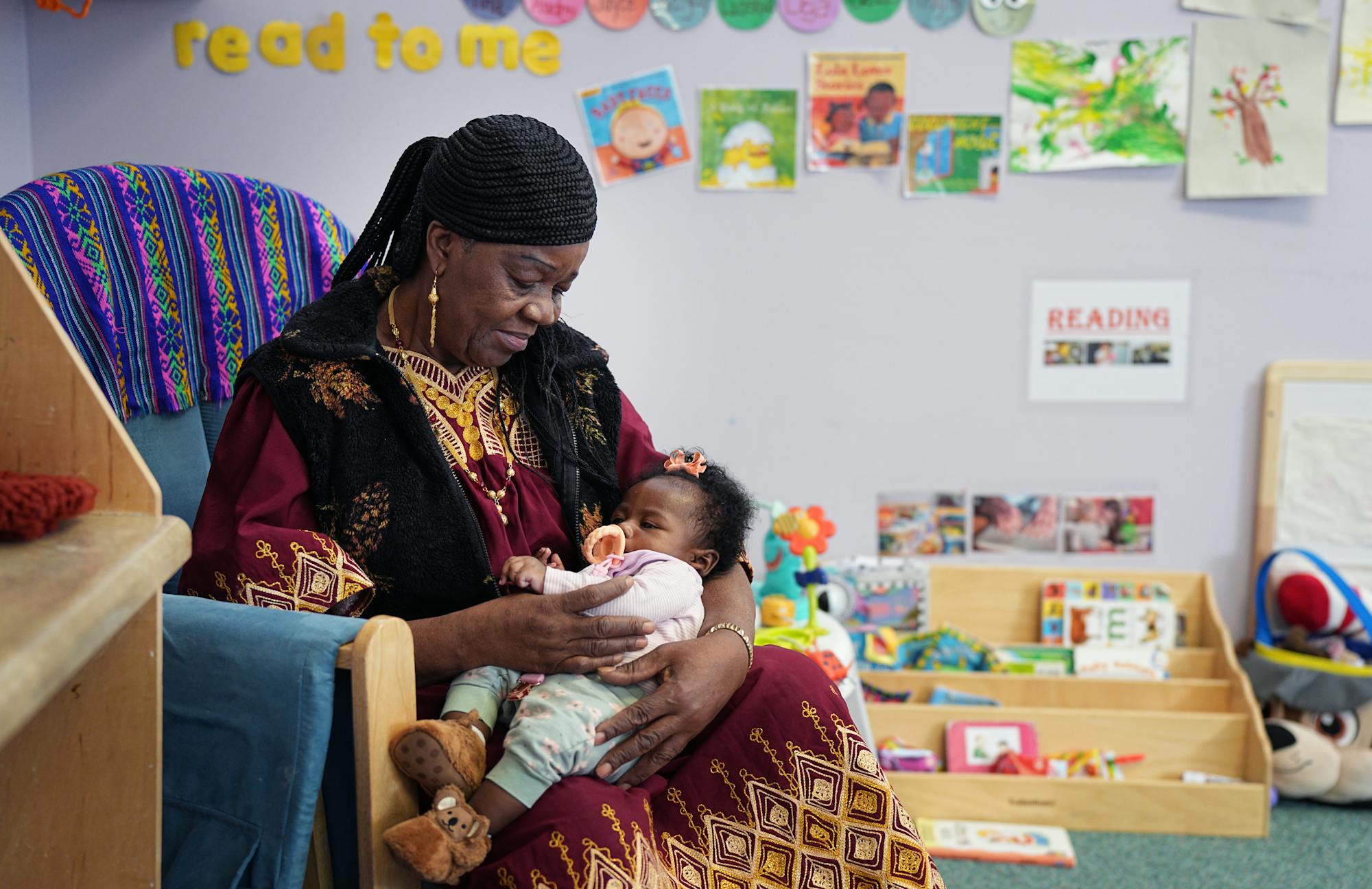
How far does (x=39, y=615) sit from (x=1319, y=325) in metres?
2.88

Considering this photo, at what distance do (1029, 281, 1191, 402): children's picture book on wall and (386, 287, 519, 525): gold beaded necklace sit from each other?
1.63m

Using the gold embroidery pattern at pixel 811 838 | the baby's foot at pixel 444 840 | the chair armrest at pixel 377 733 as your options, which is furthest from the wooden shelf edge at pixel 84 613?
the gold embroidery pattern at pixel 811 838

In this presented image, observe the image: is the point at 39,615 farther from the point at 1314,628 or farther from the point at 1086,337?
the point at 1314,628

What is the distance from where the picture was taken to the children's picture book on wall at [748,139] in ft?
8.96

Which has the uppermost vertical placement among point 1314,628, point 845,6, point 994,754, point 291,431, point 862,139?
point 845,6

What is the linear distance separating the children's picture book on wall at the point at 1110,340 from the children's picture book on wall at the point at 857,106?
0.52 m

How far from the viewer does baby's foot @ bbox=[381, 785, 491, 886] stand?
1119 millimetres

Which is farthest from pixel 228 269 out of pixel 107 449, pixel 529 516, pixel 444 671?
pixel 107 449

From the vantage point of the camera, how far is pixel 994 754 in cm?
255

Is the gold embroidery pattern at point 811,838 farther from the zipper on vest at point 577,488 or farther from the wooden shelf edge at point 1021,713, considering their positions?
the wooden shelf edge at point 1021,713

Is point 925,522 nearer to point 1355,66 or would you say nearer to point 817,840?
point 1355,66

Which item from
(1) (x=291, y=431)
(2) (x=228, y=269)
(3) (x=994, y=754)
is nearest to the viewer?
(1) (x=291, y=431)

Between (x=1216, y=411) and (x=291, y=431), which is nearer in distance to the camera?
(x=291, y=431)

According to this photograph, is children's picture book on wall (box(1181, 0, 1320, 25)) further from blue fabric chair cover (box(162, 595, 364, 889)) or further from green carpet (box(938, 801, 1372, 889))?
blue fabric chair cover (box(162, 595, 364, 889))
